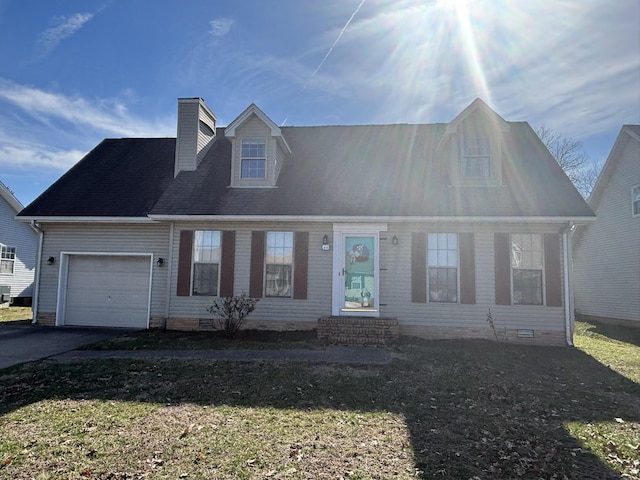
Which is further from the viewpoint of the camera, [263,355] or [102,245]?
[102,245]

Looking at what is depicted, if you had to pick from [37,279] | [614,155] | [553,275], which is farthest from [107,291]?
[614,155]

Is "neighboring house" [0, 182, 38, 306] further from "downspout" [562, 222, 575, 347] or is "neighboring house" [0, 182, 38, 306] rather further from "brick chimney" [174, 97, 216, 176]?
→ "downspout" [562, 222, 575, 347]

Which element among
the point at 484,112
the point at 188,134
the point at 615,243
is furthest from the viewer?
the point at 615,243

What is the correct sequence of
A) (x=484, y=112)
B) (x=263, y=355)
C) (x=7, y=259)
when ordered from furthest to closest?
(x=7, y=259) < (x=484, y=112) < (x=263, y=355)

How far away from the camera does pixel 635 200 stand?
1307 centimetres

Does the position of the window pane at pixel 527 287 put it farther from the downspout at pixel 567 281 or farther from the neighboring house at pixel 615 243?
the neighboring house at pixel 615 243

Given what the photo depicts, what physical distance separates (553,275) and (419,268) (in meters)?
3.13

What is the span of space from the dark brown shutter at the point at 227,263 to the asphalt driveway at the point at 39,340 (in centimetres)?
292

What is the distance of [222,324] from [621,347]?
10.1m

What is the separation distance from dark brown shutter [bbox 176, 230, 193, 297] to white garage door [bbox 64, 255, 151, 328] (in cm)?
138

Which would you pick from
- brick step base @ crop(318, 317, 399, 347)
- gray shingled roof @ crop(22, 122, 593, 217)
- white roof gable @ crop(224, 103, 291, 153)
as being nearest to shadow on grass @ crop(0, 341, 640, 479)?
brick step base @ crop(318, 317, 399, 347)

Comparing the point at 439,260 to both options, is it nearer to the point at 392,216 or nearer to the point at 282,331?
the point at 392,216

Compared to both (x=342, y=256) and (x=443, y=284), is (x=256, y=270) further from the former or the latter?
(x=443, y=284)

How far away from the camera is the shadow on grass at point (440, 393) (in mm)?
3613
